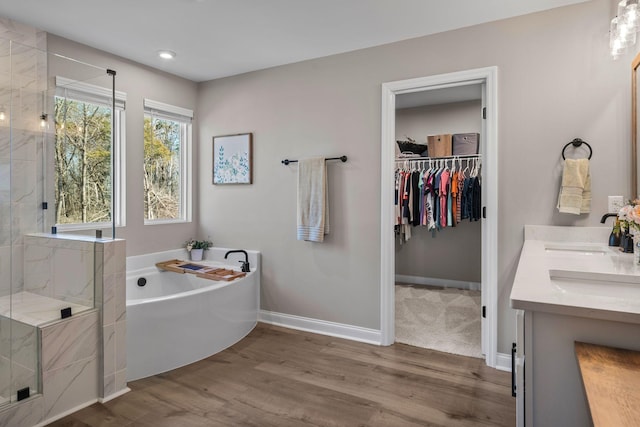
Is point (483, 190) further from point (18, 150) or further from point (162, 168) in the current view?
point (18, 150)

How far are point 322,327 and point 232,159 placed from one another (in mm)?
1849

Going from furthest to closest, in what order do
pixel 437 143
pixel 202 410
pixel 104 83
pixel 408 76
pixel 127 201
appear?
pixel 437 143 < pixel 127 201 < pixel 408 76 < pixel 104 83 < pixel 202 410

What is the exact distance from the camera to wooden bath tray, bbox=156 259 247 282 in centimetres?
326

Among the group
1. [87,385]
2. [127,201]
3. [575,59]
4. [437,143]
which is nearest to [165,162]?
[127,201]

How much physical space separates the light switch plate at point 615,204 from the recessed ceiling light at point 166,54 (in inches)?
133

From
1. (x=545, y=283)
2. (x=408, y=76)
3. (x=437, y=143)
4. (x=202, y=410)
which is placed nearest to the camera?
(x=545, y=283)

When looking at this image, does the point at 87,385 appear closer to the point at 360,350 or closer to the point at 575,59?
the point at 360,350

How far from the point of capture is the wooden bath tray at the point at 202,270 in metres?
3.26

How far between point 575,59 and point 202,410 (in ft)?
10.2

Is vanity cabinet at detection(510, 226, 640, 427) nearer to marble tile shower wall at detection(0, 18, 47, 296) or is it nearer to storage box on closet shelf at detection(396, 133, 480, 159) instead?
marble tile shower wall at detection(0, 18, 47, 296)

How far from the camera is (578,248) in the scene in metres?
2.17

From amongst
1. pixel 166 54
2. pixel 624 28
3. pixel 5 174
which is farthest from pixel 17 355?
pixel 624 28

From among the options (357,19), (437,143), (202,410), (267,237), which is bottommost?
(202,410)

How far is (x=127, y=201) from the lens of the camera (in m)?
3.37
